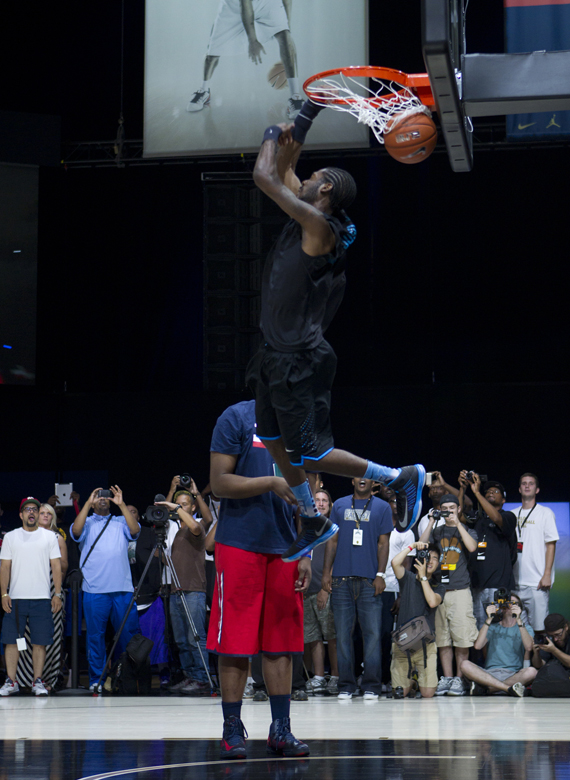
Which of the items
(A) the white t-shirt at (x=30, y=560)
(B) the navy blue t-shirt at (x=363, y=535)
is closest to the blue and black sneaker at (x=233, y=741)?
(B) the navy blue t-shirt at (x=363, y=535)

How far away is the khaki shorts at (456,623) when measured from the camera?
8227 millimetres

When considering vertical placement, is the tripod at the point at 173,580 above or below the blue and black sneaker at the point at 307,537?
below

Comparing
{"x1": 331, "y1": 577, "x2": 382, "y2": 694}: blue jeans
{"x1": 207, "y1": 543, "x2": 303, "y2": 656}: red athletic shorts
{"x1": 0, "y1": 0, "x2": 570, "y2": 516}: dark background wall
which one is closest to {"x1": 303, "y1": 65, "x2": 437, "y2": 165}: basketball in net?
{"x1": 207, "y1": 543, "x2": 303, "y2": 656}: red athletic shorts

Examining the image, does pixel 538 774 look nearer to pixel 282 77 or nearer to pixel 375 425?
pixel 375 425

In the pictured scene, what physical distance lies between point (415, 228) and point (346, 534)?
16.5ft

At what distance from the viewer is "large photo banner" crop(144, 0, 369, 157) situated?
1039 centimetres

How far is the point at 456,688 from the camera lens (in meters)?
8.09

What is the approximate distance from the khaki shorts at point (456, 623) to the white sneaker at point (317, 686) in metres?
1.03

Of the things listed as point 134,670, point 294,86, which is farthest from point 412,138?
point 294,86

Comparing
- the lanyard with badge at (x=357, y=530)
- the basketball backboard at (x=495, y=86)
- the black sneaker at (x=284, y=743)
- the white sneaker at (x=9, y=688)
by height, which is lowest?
the white sneaker at (x=9, y=688)

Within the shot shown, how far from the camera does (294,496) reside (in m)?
4.10

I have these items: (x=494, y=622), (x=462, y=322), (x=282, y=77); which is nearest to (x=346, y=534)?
(x=494, y=622)

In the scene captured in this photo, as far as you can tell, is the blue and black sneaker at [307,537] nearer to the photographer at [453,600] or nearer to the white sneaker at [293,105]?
the photographer at [453,600]

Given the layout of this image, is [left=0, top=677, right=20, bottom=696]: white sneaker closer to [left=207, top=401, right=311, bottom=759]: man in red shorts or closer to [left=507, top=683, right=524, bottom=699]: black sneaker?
[left=507, top=683, right=524, bottom=699]: black sneaker
